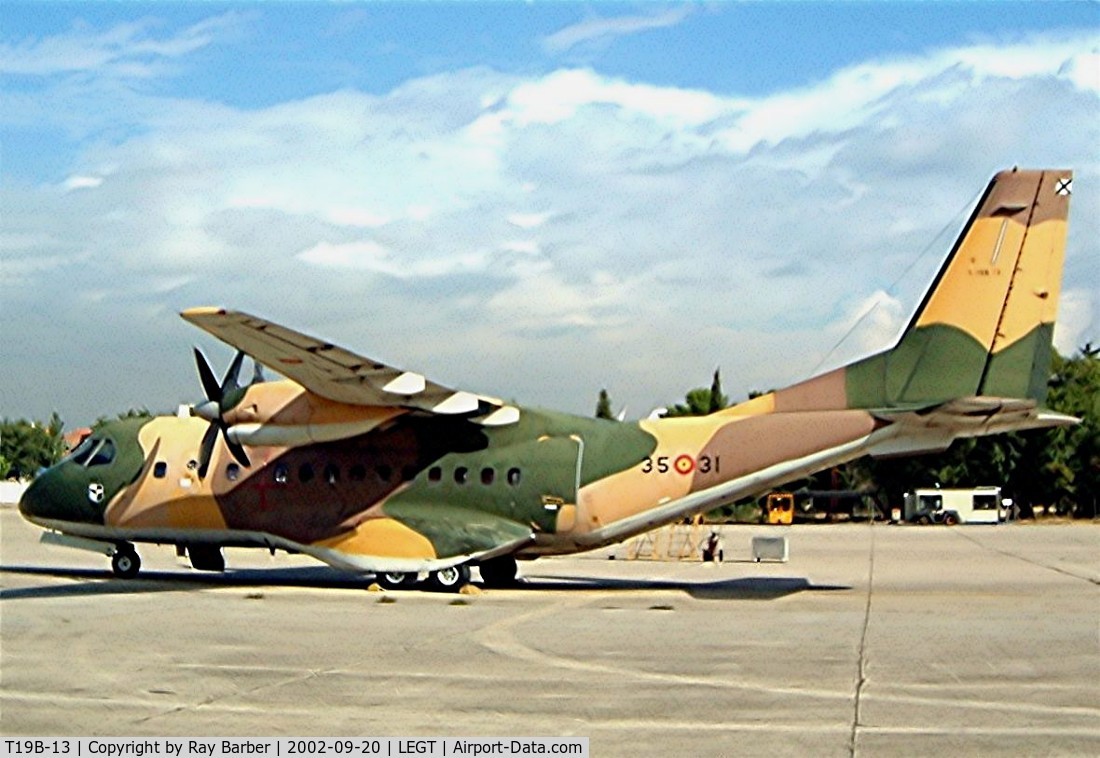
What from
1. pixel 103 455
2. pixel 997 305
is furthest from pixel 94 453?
pixel 997 305

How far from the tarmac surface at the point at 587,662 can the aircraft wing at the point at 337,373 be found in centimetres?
360

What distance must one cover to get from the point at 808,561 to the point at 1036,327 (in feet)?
46.9

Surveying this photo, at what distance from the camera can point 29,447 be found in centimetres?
13362

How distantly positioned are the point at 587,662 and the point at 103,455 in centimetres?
1586

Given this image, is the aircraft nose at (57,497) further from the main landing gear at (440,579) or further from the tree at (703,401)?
the tree at (703,401)

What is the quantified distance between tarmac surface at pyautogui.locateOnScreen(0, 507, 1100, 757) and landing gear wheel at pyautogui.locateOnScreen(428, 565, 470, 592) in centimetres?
41

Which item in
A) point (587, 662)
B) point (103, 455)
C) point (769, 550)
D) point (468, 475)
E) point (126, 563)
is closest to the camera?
point (587, 662)

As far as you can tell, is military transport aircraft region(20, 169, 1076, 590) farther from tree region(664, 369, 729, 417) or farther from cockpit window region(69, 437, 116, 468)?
tree region(664, 369, 729, 417)

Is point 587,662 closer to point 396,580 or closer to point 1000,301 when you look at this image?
point 396,580

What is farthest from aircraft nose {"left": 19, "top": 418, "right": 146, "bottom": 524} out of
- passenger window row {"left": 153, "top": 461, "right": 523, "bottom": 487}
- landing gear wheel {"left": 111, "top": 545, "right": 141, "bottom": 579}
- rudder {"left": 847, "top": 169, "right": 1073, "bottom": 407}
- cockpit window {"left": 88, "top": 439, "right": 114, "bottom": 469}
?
rudder {"left": 847, "top": 169, "right": 1073, "bottom": 407}

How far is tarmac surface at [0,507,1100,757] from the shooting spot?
11.6 meters

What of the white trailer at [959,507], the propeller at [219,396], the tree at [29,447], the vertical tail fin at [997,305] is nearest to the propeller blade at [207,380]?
the propeller at [219,396]

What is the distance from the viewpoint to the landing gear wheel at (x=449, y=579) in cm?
2547

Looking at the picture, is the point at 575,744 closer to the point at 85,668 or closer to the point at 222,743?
the point at 222,743
